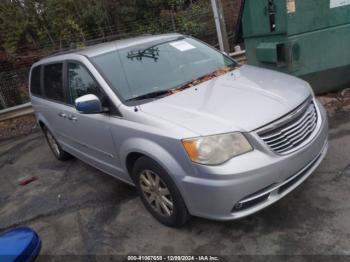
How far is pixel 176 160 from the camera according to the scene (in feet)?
8.98

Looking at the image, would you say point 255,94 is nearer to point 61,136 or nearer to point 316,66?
point 316,66

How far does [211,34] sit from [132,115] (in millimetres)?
7453

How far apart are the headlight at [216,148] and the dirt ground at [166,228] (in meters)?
0.80

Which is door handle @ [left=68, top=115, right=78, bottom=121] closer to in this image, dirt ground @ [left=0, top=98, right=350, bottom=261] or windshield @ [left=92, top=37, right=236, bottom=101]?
windshield @ [left=92, top=37, right=236, bottom=101]

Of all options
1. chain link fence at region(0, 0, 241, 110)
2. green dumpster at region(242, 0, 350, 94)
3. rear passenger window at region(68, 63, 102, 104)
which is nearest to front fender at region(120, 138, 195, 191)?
rear passenger window at region(68, 63, 102, 104)

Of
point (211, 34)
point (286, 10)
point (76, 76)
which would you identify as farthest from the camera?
point (211, 34)

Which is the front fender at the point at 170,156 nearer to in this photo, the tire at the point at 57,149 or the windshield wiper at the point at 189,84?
the windshield wiper at the point at 189,84

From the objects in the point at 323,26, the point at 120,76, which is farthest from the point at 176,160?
the point at 323,26

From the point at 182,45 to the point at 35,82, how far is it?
260 cm

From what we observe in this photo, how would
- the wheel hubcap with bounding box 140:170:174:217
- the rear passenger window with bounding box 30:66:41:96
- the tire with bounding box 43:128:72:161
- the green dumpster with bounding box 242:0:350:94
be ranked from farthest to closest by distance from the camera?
the tire with bounding box 43:128:72:161 < the rear passenger window with bounding box 30:66:41:96 < the green dumpster with bounding box 242:0:350:94 < the wheel hubcap with bounding box 140:170:174:217

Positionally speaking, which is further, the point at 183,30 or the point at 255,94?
the point at 183,30

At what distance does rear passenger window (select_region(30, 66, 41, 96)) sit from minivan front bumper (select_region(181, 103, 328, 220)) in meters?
3.46

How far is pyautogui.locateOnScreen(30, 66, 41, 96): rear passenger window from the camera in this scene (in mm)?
5277

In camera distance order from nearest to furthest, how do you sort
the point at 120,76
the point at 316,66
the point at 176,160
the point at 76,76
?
the point at 176,160, the point at 120,76, the point at 76,76, the point at 316,66
